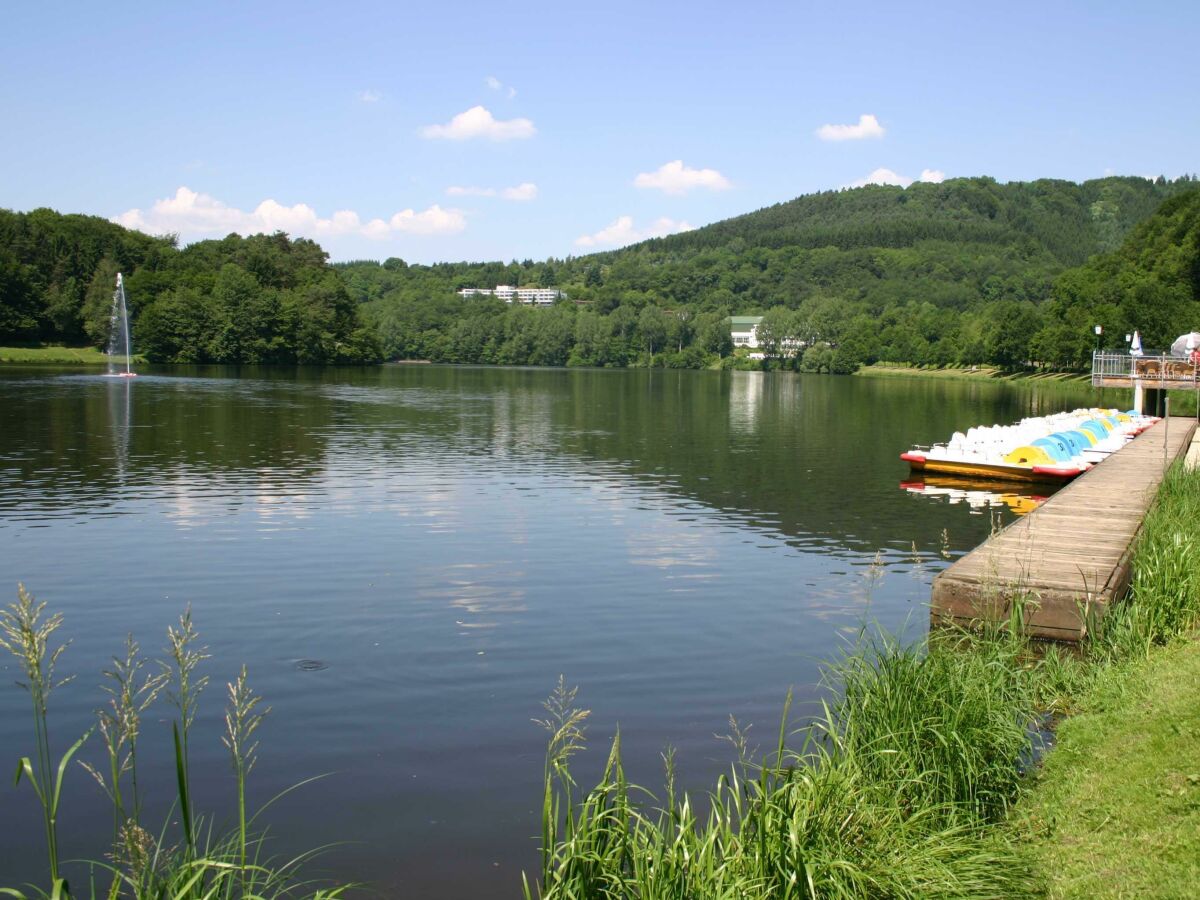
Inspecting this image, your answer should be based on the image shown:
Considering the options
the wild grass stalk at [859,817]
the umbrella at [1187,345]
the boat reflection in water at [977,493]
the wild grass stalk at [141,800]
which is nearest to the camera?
the wild grass stalk at [141,800]

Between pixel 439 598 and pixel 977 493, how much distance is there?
62.3 feet

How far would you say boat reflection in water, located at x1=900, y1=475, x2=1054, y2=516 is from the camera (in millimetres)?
26852

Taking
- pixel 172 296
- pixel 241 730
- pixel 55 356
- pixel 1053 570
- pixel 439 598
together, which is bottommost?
pixel 439 598

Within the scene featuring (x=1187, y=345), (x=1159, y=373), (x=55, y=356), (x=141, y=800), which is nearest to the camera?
(x=141, y=800)

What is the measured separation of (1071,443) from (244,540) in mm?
25243

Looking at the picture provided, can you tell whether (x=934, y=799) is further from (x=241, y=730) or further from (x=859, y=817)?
(x=241, y=730)

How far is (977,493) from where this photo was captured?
29.3 meters

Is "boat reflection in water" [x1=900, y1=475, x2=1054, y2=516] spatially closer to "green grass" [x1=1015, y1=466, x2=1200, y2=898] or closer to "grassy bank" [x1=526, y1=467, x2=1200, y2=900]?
"green grass" [x1=1015, y1=466, x2=1200, y2=898]

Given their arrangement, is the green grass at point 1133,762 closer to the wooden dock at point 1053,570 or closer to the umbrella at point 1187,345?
the wooden dock at point 1053,570

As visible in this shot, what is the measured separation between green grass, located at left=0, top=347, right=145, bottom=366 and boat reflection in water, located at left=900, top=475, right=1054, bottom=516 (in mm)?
102376

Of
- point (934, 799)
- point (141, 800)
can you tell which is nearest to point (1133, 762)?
point (934, 799)

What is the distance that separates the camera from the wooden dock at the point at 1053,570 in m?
10.4

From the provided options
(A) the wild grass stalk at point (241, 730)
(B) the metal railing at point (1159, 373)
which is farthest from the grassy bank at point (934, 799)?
(B) the metal railing at point (1159, 373)

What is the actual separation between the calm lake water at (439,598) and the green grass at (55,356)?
81.8 meters
